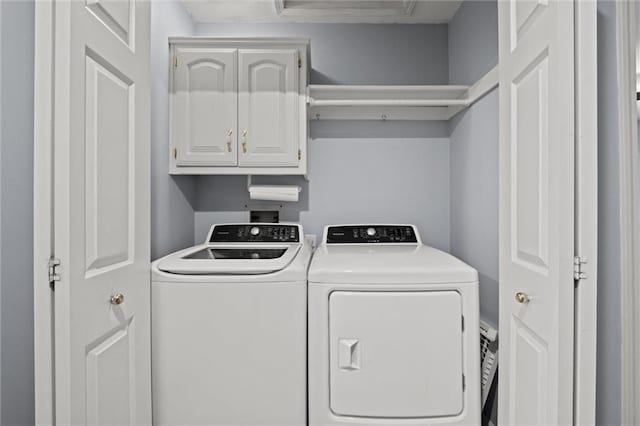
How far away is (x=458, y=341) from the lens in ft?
5.34

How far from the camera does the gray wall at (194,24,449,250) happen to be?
9.14 ft

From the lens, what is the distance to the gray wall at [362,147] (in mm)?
2787

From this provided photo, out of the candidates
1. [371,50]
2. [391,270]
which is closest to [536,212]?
[391,270]

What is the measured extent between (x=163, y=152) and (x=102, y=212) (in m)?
1.13

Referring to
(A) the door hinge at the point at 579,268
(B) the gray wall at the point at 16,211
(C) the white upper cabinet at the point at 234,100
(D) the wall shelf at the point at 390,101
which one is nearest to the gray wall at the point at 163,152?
(C) the white upper cabinet at the point at 234,100

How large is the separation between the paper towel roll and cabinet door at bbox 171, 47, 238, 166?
34 cm

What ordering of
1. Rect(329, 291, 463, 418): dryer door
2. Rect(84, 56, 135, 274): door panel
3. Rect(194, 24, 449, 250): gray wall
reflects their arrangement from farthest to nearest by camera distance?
Rect(194, 24, 449, 250): gray wall < Rect(329, 291, 463, 418): dryer door < Rect(84, 56, 135, 274): door panel

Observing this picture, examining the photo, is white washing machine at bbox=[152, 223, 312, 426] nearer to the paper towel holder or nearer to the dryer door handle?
the dryer door handle

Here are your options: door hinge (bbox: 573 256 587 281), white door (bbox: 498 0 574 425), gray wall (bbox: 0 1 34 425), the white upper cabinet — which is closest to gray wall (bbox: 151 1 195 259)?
the white upper cabinet

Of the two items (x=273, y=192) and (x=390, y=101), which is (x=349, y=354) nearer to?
(x=273, y=192)

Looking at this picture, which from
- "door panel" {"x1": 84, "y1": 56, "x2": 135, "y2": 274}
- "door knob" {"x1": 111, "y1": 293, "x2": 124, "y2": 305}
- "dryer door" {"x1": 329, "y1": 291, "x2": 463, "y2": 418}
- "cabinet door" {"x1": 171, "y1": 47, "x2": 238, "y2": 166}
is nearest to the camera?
"door panel" {"x1": 84, "y1": 56, "x2": 135, "y2": 274}

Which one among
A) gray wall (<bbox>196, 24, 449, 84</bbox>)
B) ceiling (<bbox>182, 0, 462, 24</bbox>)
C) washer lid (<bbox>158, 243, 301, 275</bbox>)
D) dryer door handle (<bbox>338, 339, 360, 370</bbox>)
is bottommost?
dryer door handle (<bbox>338, 339, 360, 370</bbox>)

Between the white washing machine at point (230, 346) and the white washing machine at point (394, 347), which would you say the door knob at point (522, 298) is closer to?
the white washing machine at point (394, 347)

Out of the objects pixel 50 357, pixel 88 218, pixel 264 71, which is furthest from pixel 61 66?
pixel 264 71
